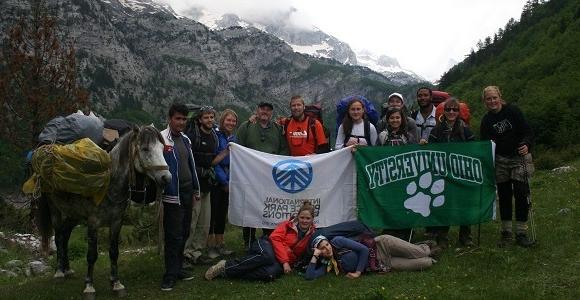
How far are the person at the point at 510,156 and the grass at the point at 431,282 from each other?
70 centimetres

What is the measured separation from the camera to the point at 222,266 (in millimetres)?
9391

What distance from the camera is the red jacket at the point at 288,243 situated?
9375 mm

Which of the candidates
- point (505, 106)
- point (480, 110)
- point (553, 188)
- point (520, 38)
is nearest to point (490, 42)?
point (520, 38)

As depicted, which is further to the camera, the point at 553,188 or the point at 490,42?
the point at 490,42

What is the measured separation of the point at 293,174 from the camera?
35.3ft

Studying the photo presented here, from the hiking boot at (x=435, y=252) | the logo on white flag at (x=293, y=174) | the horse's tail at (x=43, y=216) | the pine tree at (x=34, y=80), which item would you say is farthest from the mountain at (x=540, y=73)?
the horse's tail at (x=43, y=216)

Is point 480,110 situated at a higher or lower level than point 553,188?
higher

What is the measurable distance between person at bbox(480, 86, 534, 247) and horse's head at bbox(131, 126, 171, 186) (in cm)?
652

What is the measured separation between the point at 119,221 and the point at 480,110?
6243 cm

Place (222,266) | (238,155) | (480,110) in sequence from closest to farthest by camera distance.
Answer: (222,266), (238,155), (480,110)

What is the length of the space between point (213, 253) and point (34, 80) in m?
17.0

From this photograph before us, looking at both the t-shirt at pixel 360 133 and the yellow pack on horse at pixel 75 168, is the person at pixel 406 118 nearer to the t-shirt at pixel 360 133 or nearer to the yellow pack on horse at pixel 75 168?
the t-shirt at pixel 360 133

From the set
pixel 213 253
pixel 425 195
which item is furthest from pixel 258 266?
pixel 425 195

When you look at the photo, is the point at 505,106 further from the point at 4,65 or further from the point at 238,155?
the point at 4,65
